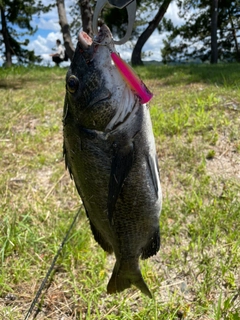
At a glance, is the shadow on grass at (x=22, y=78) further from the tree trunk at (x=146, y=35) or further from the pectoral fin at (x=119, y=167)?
the pectoral fin at (x=119, y=167)

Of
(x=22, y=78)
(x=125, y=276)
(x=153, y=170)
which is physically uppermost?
(x=153, y=170)

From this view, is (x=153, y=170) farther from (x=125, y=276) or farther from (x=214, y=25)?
(x=214, y=25)

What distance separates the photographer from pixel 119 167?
1.46 metres

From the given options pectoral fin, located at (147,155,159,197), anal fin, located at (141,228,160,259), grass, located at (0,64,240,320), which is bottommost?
grass, located at (0,64,240,320)

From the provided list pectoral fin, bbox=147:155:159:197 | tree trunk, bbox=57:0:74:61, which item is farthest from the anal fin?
tree trunk, bbox=57:0:74:61

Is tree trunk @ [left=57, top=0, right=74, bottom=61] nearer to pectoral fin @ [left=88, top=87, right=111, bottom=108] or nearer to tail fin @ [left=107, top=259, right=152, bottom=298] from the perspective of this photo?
tail fin @ [left=107, top=259, right=152, bottom=298]

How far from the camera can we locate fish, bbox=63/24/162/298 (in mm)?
1423

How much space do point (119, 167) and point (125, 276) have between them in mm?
712

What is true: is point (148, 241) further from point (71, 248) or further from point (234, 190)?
point (234, 190)

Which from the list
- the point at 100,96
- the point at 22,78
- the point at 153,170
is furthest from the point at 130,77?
the point at 22,78

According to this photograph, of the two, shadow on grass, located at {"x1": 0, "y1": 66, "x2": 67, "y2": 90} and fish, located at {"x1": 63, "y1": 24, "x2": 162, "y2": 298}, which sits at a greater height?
fish, located at {"x1": 63, "y1": 24, "x2": 162, "y2": 298}

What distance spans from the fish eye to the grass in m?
1.72

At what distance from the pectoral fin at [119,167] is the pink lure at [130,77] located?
20 centimetres

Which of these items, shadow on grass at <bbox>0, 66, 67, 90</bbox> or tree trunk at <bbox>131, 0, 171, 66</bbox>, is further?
tree trunk at <bbox>131, 0, 171, 66</bbox>
